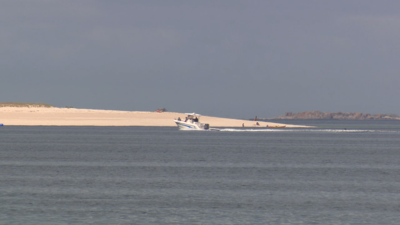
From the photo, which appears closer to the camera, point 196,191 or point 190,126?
point 196,191

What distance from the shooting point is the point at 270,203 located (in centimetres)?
2780

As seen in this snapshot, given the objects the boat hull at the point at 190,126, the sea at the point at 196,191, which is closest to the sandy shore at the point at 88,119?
the boat hull at the point at 190,126

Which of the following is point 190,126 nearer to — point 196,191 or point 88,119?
point 88,119

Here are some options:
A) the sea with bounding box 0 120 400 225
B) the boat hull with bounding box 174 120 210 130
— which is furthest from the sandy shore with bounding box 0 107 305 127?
the sea with bounding box 0 120 400 225

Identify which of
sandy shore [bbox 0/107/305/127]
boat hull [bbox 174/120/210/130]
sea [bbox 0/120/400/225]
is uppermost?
sandy shore [bbox 0/107/305/127]

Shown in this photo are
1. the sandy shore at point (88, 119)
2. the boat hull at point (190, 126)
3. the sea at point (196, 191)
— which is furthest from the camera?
the sandy shore at point (88, 119)

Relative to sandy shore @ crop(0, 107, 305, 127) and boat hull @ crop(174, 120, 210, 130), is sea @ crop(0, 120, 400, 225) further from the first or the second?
sandy shore @ crop(0, 107, 305, 127)

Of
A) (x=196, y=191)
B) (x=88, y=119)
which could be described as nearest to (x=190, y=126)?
(x=88, y=119)

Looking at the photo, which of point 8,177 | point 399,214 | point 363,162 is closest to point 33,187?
point 8,177

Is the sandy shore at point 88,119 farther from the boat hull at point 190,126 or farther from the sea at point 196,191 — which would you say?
the sea at point 196,191

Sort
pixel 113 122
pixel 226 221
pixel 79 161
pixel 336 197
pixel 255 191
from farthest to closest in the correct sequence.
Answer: pixel 113 122
pixel 79 161
pixel 255 191
pixel 336 197
pixel 226 221

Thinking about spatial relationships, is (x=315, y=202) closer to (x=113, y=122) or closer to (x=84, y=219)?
(x=84, y=219)

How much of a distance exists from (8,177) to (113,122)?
142 m

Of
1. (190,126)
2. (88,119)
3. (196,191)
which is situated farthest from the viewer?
(88,119)
